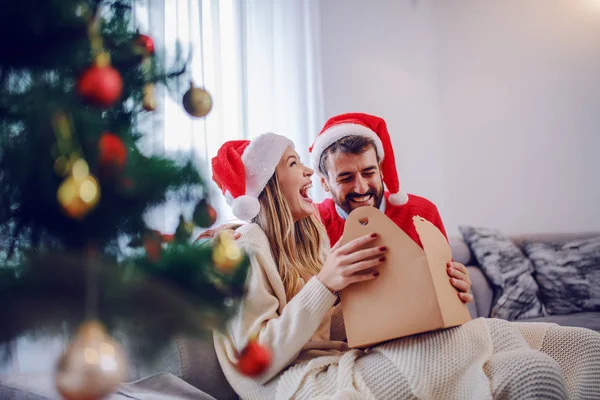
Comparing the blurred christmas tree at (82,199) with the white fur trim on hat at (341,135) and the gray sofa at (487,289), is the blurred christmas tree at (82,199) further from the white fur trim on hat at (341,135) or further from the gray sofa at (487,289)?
the gray sofa at (487,289)

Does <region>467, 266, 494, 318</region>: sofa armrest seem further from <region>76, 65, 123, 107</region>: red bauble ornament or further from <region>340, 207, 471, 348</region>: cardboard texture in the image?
<region>76, 65, 123, 107</region>: red bauble ornament

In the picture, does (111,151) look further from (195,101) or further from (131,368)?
(131,368)

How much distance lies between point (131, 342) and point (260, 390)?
526 millimetres

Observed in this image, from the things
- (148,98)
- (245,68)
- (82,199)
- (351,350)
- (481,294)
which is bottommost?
(481,294)

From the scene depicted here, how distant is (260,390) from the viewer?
980 mm

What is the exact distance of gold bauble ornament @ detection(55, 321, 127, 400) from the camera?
44cm

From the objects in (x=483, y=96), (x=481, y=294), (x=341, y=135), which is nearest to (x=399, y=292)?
(x=341, y=135)

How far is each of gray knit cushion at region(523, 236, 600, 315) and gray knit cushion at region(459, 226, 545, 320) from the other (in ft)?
0.16

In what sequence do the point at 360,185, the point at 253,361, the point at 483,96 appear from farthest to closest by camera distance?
the point at 483,96 < the point at 360,185 < the point at 253,361

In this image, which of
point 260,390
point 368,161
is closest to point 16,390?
point 260,390

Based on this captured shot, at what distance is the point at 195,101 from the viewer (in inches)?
25.7

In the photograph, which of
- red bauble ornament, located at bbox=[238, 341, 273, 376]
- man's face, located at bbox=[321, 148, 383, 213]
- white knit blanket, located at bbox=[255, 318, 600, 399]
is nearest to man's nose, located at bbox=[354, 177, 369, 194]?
man's face, located at bbox=[321, 148, 383, 213]

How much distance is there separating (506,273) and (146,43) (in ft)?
6.91

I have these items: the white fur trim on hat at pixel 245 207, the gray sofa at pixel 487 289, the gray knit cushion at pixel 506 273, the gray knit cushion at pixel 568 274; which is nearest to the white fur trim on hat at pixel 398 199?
the white fur trim on hat at pixel 245 207
